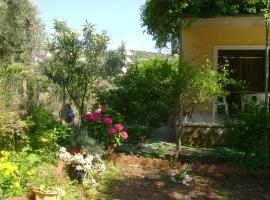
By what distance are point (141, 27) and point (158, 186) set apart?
35.3ft

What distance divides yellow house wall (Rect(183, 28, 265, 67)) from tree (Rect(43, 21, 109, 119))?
14.2ft

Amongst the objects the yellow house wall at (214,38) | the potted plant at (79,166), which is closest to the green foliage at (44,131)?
the potted plant at (79,166)

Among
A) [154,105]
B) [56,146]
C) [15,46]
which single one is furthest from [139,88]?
[15,46]

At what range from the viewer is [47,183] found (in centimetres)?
651

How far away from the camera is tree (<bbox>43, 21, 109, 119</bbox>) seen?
966 centimetres

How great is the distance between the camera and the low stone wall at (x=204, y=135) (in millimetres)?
10523

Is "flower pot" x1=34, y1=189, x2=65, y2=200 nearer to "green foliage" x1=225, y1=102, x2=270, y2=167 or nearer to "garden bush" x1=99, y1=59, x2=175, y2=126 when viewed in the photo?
"green foliage" x1=225, y1=102, x2=270, y2=167

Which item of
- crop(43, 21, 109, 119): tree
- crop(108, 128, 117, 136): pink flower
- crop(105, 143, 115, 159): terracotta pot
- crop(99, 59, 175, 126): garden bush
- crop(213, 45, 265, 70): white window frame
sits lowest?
crop(105, 143, 115, 159): terracotta pot

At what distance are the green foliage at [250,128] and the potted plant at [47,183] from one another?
3593mm

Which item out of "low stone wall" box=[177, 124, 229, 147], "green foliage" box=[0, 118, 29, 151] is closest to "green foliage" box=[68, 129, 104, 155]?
"green foliage" box=[0, 118, 29, 151]

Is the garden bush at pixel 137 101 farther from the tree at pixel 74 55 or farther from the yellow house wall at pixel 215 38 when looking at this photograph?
the tree at pixel 74 55

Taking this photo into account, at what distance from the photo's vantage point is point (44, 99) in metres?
16.1

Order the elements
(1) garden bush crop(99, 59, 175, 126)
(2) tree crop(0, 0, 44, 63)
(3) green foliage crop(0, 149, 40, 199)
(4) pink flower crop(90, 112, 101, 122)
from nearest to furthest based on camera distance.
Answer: (3) green foliage crop(0, 149, 40, 199) → (4) pink flower crop(90, 112, 101, 122) → (1) garden bush crop(99, 59, 175, 126) → (2) tree crop(0, 0, 44, 63)

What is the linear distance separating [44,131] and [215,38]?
7.34 m
